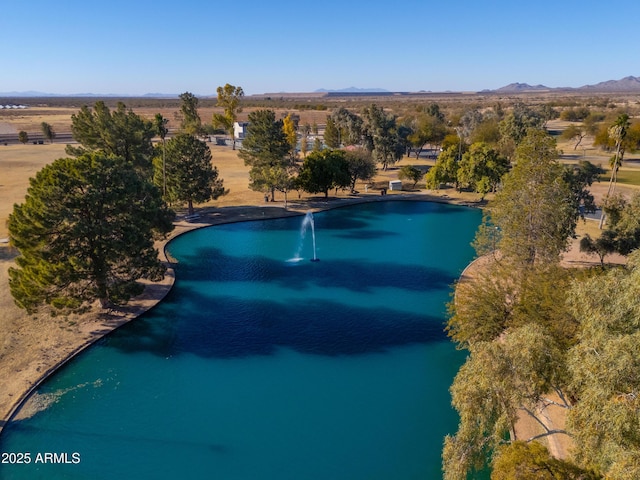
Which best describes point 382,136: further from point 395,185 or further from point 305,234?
point 305,234

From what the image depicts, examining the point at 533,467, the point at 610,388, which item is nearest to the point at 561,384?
the point at 533,467

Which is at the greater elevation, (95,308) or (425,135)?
(425,135)

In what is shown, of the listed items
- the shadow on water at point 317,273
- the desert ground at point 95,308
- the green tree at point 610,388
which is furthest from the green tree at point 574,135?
the green tree at point 610,388

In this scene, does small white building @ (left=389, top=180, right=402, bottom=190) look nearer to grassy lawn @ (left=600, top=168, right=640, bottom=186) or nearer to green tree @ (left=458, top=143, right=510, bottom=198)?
green tree @ (left=458, top=143, right=510, bottom=198)

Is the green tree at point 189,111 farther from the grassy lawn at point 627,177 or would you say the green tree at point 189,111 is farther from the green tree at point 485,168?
the grassy lawn at point 627,177

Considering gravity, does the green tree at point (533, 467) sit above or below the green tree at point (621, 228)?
below

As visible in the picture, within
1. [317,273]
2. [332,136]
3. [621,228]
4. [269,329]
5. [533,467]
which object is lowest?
[269,329]

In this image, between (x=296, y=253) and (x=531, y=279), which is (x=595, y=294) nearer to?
(x=531, y=279)

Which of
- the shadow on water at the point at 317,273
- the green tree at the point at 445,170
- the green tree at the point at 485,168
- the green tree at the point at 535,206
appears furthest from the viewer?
the green tree at the point at 445,170
